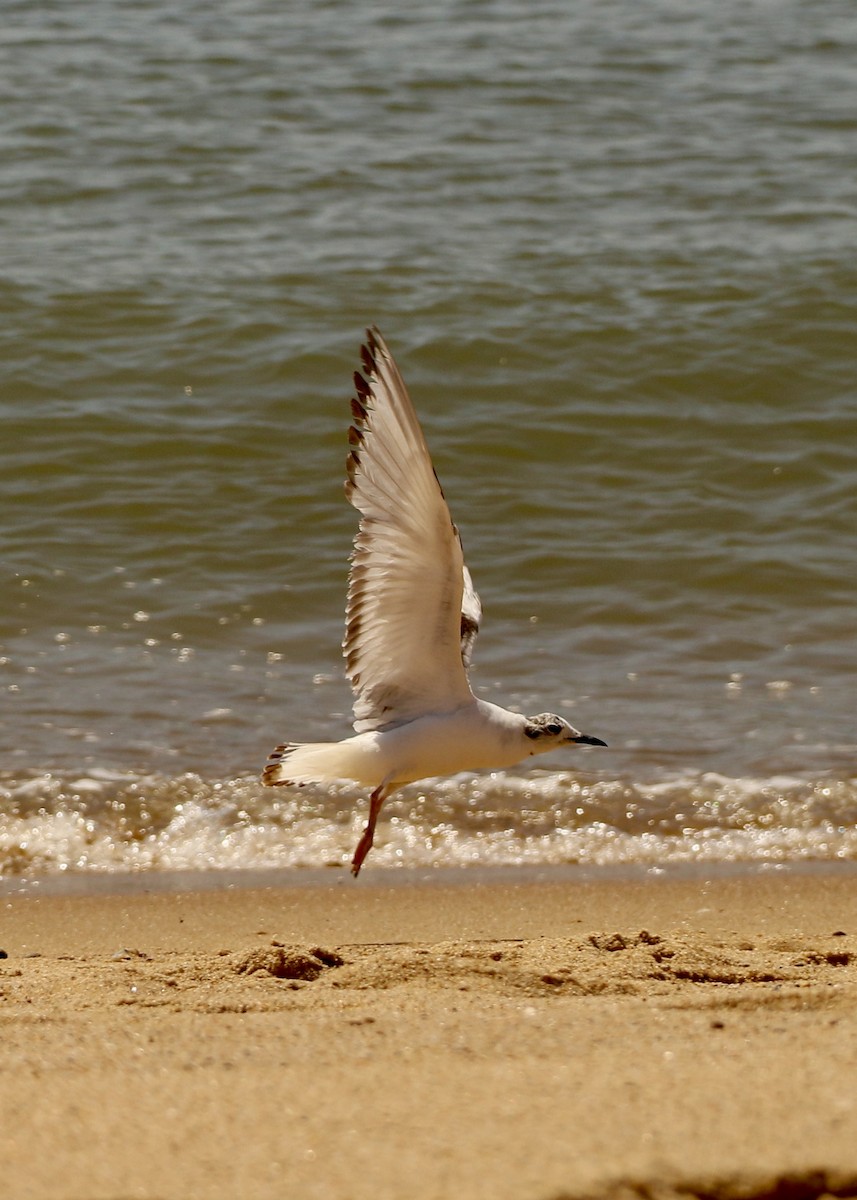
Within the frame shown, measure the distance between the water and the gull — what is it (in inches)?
20.0

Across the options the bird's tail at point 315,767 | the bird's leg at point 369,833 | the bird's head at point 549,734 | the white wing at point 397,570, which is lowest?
the bird's leg at point 369,833

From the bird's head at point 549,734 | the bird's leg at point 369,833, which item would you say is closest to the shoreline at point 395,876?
the bird's leg at point 369,833

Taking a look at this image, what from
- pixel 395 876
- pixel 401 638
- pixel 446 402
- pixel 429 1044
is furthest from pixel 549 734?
pixel 446 402

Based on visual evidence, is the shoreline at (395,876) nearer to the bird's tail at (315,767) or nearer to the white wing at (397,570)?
Result: the bird's tail at (315,767)

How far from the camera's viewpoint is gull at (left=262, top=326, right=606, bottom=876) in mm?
4559

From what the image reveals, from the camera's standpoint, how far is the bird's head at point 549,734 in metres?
5.07

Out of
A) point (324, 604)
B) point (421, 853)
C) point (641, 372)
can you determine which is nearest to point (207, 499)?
point (324, 604)

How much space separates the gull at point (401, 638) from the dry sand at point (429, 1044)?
1.41 feet

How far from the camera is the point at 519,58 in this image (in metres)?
15.2

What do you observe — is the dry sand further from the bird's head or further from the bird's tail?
the bird's head

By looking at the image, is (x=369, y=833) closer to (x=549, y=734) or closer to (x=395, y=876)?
(x=395, y=876)

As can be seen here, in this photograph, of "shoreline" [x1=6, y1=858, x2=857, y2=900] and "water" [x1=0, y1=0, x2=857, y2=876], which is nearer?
"shoreline" [x1=6, y1=858, x2=857, y2=900]

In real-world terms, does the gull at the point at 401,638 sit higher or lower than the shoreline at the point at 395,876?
higher

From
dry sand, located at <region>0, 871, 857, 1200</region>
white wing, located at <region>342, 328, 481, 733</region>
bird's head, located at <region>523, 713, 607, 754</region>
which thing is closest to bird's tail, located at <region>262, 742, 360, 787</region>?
white wing, located at <region>342, 328, 481, 733</region>
